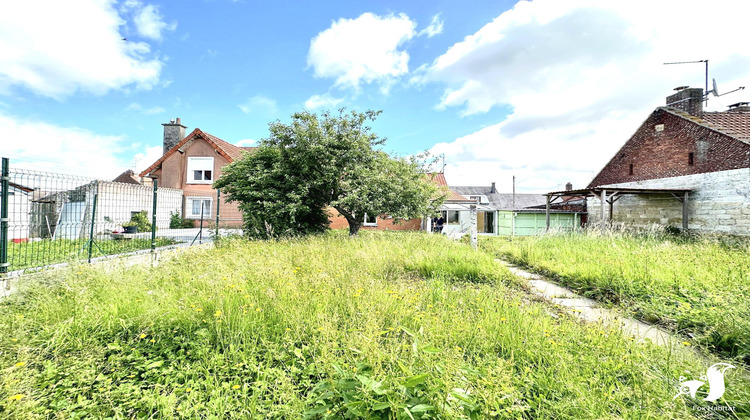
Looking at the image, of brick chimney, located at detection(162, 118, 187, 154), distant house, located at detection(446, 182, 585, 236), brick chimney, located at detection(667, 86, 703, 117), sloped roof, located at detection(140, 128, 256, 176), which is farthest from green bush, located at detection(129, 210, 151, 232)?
brick chimney, located at detection(667, 86, 703, 117)

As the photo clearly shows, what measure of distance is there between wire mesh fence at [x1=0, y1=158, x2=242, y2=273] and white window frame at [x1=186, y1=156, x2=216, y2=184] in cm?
99

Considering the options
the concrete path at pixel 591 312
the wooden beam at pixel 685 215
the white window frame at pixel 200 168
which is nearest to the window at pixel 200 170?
the white window frame at pixel 200 168

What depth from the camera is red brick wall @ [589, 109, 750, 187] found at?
11323 millimetres

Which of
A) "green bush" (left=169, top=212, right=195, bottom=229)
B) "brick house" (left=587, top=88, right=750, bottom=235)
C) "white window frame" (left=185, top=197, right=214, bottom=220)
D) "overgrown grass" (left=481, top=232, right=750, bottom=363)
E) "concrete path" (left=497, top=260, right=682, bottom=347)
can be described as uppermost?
"brick house" (left=587, top=88, right=750, bottom=235)

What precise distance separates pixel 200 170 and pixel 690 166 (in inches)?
1020

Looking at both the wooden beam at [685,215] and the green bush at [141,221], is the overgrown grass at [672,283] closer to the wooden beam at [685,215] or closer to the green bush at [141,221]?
the wooden beam at [685,215]

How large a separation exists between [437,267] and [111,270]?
201 inches

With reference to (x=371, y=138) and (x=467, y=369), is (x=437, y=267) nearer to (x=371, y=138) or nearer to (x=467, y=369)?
(x=467, y=369)

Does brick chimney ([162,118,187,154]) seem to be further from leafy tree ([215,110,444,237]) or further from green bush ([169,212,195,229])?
leafy tree ([215,110,444,237])

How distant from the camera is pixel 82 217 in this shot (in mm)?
9922

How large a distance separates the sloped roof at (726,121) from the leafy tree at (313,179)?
12.6 meters

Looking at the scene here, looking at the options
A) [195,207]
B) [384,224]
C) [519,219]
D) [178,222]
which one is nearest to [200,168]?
[195,207]

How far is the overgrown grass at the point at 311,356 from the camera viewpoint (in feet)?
5.79

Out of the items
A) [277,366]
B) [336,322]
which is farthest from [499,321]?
[277,366]
